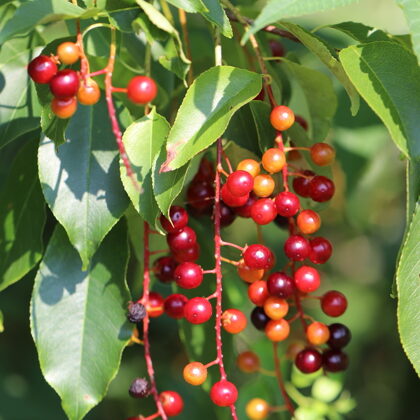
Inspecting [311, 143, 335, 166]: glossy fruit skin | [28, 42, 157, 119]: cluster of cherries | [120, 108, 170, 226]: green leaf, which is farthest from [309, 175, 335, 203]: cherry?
[28, 42, 157, 119]: cluster of cherries

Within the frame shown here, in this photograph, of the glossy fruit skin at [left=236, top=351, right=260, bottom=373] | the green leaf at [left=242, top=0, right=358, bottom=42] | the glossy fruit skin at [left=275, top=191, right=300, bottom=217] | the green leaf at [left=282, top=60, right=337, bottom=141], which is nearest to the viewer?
the green leaf at [left=242, top=0, right=358, bottom=42]

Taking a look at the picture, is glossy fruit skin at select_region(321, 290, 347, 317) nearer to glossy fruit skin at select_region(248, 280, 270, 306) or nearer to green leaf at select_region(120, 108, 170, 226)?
glossy fruit skin at select_region(248, 280, 270, 306)

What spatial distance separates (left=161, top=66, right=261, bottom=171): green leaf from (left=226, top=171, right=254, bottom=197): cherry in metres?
0.07

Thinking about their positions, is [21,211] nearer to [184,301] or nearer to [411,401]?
[184,301]

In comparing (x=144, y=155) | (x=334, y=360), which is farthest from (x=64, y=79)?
(x=334, y=360)

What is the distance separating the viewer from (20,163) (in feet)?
4.10

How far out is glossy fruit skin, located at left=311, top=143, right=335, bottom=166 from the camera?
43.6 inches

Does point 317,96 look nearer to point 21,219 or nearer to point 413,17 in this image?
point 413,17

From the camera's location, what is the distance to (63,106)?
92cm

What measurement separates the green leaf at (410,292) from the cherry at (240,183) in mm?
208

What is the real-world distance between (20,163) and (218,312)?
43 centimetres

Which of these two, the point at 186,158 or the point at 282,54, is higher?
the point at 186,158

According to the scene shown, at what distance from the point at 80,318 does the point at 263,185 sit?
34 centimetres

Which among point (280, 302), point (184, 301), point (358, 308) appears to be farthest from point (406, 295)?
point (358, 308)
